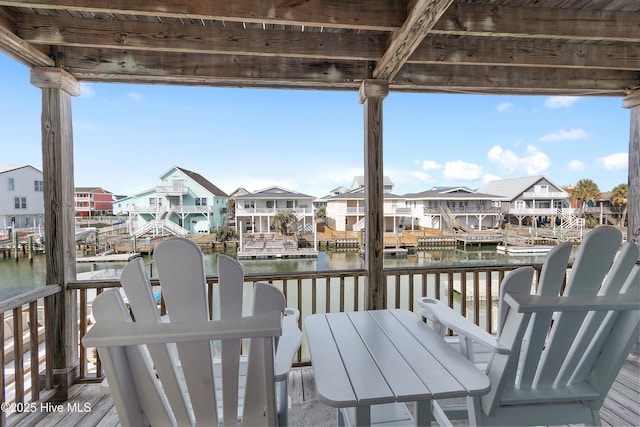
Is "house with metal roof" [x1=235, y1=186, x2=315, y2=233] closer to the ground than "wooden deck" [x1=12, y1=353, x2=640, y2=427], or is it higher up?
higher up

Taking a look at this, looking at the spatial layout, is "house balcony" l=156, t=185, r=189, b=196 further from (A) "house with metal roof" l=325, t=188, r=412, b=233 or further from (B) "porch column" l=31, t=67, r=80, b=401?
(A) "house with metal roof" l=325, t=188, r=412, b=233

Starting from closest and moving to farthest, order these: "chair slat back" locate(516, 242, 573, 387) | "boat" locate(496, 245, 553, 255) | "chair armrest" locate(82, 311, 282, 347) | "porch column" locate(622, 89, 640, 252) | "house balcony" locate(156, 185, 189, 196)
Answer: "chair armrest" locate(82, 311, 282, 347) → "chair slat back" locate(516, 242, 573, 387) → "porch column" locate(622, 89, 640, 252) → "house balcony" locate(156, 185, 189, 196) → "boat" locate(496, 245, 553, 255)

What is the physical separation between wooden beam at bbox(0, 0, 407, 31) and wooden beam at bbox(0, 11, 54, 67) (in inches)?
11.9

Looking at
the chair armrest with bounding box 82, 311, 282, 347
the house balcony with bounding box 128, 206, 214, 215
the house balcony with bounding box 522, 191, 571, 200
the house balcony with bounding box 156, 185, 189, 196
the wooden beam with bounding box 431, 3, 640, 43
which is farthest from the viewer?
the house balcony with bounding box 522, 191, 571, 200

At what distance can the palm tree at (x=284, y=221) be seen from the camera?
4.41 metres

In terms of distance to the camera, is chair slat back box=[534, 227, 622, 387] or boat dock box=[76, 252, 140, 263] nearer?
chair slat back box=[534, 227, 622, 387]

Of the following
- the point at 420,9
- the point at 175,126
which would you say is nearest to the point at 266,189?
the point at 175,126

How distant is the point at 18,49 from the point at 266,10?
64.9 inches

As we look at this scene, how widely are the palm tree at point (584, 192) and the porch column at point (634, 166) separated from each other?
1318 millimetres

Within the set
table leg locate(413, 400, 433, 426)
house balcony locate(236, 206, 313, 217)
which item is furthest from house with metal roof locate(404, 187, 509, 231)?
table leg locate(413, 400, 433, 426)

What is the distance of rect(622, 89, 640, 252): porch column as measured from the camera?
271 cm

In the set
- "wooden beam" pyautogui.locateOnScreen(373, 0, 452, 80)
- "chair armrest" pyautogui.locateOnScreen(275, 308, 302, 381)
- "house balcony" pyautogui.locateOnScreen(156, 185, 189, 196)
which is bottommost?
"chair armrest" pyautogui.locateOnScreen(275, 308, 302, 381)

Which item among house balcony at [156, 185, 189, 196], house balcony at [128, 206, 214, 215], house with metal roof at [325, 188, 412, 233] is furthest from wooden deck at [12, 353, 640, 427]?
house balcony at [156, 185, 189, 196]

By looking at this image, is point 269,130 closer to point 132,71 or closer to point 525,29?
point 132,71
